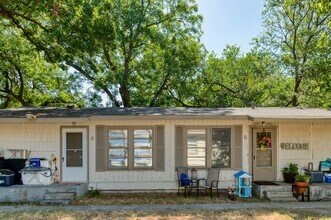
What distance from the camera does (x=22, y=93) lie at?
22.3 m

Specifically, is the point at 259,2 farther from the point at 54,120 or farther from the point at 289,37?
the point at 54,120

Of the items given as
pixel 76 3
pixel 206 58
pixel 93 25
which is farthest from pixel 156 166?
pixel 206 58

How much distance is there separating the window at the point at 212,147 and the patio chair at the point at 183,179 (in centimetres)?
35

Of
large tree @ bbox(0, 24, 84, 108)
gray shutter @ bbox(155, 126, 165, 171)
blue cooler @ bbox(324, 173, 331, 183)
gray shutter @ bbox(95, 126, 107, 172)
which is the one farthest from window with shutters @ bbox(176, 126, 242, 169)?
large tree @ bbox(0, 24, 84, 108)

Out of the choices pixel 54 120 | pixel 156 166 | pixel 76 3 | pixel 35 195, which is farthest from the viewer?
pixel 76 3

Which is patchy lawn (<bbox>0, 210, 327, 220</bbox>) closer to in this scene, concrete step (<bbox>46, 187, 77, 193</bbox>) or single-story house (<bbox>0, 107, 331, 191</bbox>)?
concrete step (<bbox>46, 187, 77, 193</bbox>)

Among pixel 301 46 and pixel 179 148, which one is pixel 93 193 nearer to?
pixel 179 148

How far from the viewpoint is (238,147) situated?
1159cm

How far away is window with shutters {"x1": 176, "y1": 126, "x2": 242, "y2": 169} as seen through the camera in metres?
11.5

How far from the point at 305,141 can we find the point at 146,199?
6.33m

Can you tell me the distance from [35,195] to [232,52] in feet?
59.8

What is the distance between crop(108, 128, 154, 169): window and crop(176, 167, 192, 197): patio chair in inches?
41.1

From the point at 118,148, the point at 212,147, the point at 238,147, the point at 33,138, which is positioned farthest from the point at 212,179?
the point at 33,138

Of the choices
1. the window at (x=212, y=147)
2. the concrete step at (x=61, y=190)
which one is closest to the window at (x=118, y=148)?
the concrete step at (x=61, y=190)
